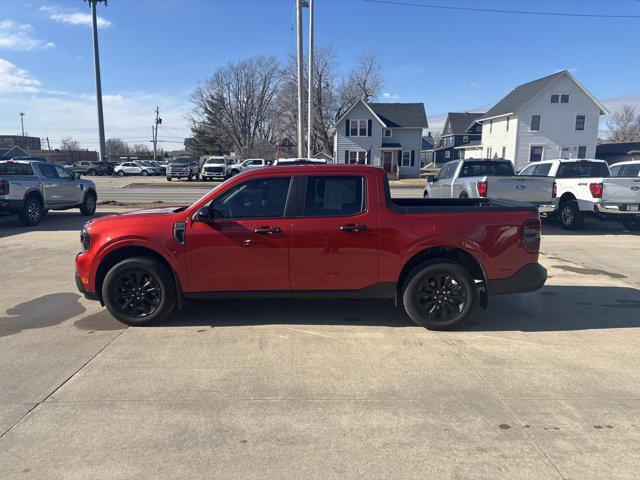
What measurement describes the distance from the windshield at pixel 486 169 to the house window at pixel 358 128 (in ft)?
109

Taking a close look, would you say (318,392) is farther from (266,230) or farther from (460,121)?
(460,121)

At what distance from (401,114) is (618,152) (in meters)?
22.7

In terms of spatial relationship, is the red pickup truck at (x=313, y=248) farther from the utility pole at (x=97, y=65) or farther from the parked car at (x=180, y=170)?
the utility pole at (x=97, y=65)

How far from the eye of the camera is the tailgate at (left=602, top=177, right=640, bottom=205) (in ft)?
37.0

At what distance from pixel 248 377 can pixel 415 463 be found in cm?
168

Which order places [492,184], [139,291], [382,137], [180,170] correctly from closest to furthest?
[139,291] → [492,184] → [180,170] → [382,137]

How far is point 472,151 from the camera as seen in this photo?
180ft

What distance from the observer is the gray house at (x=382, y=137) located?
149 ft

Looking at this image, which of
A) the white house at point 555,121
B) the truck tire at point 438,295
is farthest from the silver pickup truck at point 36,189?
the white house at point 555,121

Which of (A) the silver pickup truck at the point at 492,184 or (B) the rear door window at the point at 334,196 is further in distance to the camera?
(A) the silver pickup truck at the point at 492,184

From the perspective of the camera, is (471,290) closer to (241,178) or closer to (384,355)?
(384,355)

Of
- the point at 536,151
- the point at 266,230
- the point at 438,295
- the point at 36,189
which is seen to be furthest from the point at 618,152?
the point at 266,230

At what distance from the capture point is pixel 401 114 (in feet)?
157

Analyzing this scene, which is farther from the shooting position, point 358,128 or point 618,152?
point 618,152
